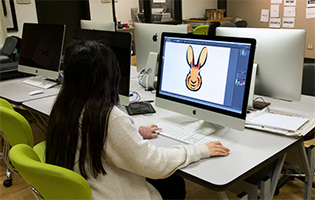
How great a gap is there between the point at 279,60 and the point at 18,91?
1921 mm

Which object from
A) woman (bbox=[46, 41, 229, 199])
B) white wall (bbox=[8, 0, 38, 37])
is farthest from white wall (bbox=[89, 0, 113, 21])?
woman (bbox=[46, 41, 229, 199])

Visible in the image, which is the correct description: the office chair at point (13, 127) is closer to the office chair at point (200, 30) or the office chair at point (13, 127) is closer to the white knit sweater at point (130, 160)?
the white knit sweater at point (130, 160)

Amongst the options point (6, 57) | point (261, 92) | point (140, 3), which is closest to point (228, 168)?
point (261, 92)

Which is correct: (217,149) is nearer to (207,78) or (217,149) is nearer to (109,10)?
(207,78)

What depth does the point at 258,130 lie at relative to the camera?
146cm

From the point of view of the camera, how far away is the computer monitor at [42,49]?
2.41 metres

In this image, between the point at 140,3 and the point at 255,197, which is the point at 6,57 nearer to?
the point at 255,197

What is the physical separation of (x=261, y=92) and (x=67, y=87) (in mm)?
1181

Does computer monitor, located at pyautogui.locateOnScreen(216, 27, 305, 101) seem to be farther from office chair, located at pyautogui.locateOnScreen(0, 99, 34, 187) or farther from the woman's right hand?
office chair, located at pyautogui.locateOnScreen(0, 99, 34, 187)

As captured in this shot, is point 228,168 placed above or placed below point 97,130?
below

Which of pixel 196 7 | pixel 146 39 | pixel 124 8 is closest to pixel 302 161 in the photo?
pixel 146 39

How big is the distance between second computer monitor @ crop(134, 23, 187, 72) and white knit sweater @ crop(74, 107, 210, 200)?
118 centimetres

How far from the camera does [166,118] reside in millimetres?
1673

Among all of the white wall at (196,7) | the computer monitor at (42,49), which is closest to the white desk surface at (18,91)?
the computer monitor at (42,49)
